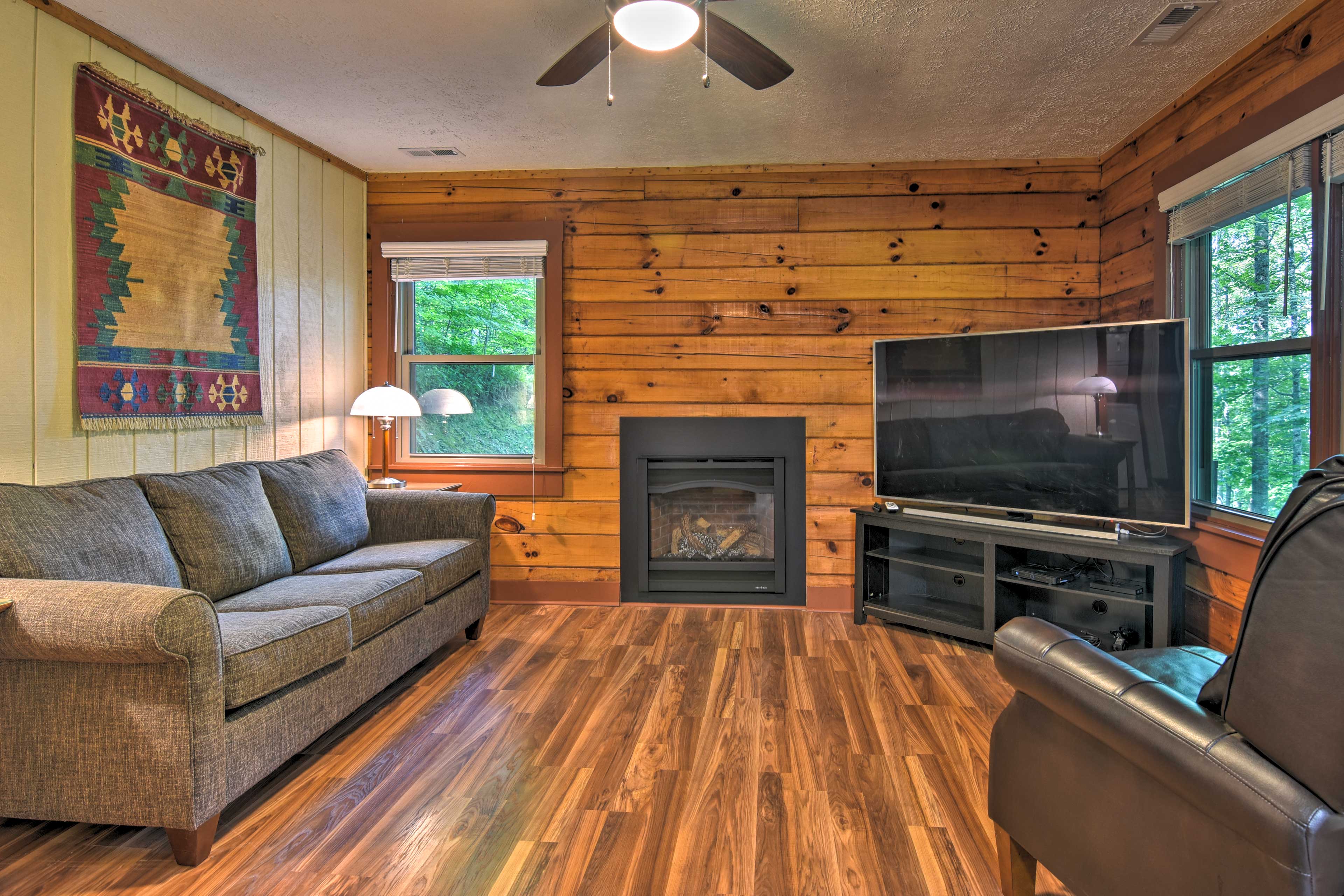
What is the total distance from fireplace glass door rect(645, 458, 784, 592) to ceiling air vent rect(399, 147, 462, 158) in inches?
77.9

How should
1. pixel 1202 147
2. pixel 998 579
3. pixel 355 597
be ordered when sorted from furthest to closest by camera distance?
A: pixel 998 579 < pixel 1202 147 < pixel 355 597

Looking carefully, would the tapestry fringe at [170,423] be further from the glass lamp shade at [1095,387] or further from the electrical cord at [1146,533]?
the electrical cord at [1146,533]

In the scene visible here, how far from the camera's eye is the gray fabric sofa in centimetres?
180

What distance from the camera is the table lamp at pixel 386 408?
3.92m

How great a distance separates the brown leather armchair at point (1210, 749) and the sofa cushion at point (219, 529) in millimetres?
2473

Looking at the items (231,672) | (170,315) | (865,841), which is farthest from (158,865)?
(170,315)

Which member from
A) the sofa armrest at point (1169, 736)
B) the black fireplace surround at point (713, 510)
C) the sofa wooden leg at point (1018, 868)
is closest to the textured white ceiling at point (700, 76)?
the black fireplace surround at point (713, 510)

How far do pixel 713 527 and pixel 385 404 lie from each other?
6.24 ft

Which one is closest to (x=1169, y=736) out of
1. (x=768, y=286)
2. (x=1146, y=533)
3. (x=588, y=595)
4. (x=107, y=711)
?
(x=107, y=711)

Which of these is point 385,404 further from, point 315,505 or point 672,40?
point 672,40

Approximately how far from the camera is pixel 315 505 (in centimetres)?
329

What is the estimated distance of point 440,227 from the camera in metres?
4.45

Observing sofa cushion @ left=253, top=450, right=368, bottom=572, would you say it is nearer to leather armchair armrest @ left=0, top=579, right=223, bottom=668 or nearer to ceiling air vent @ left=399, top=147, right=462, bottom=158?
leather armchair armrest @ left=0, top=579, right=223, bottom=668

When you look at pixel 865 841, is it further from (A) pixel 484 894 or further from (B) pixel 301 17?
(B) pixel 301 17
